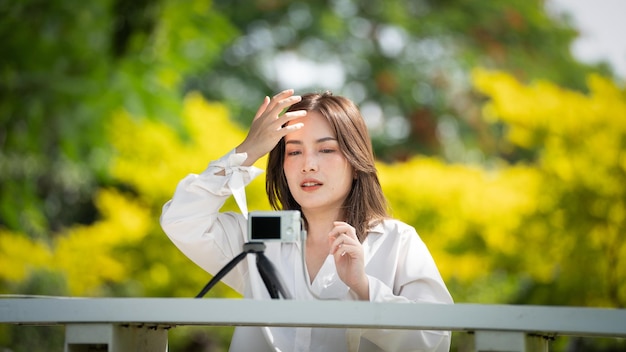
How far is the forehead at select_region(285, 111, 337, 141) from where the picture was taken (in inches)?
94.8

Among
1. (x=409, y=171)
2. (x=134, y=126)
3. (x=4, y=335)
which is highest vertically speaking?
(x=134, y=126)

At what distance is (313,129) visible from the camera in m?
2.41

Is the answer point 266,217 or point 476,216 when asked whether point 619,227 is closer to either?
point 476,216

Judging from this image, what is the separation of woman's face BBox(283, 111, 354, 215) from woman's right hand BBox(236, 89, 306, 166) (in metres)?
0.09

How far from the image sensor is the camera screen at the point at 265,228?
6.35 ft

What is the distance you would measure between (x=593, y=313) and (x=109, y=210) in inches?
348

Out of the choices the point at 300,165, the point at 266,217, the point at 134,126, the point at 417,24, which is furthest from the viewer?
the point at 417,24

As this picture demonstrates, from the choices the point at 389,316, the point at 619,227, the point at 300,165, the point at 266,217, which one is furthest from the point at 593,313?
the point at 619,227

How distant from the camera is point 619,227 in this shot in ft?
22.2

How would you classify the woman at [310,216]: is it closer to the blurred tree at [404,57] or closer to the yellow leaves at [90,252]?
the yellow leaves at [90,252]

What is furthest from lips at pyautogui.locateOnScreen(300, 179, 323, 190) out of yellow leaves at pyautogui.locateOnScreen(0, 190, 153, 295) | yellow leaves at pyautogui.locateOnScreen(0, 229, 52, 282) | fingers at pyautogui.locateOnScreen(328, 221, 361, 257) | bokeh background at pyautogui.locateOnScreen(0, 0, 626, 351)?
yellow leaves at pyautogui.locateOnScreen(0, 229, 52, 282)

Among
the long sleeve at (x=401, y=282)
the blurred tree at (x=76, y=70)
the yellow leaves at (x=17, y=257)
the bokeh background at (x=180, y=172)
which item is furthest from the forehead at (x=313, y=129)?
the yellow leaves at (x=17, y=257)

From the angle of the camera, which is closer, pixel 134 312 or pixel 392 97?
pixel 134 312

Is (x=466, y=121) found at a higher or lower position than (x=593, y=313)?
higher
